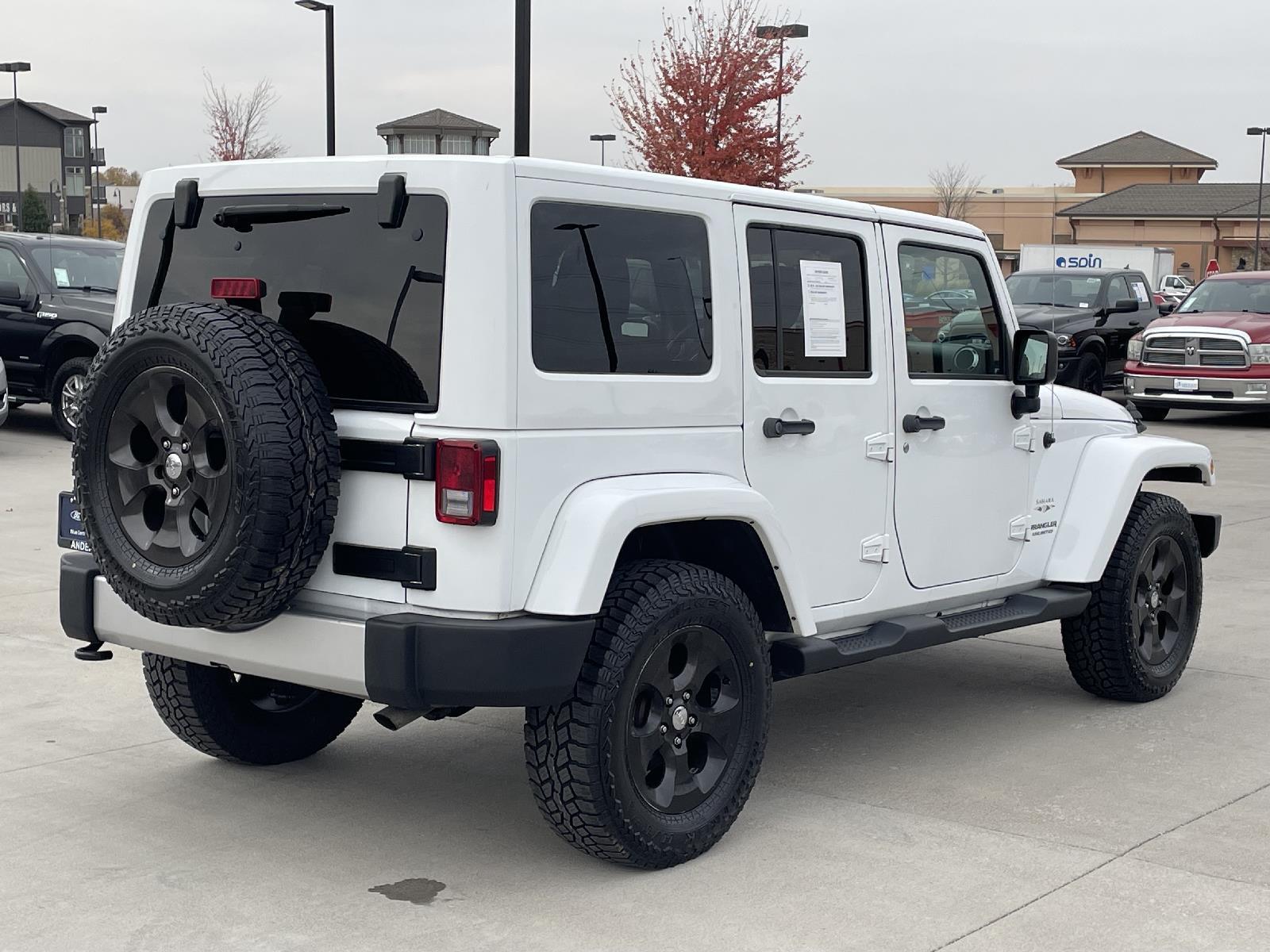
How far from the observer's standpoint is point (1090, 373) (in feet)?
69.5

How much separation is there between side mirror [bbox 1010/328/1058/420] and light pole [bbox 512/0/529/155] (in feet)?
27.9

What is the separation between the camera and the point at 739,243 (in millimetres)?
4945

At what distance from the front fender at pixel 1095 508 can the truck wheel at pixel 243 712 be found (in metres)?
2.79

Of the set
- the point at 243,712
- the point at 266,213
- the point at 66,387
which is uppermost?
the point at 266,213

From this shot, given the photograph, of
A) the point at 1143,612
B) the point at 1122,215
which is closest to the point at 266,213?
the point at 1143,612

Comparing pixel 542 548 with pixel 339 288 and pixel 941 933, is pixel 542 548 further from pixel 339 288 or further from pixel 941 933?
pixel 941 933

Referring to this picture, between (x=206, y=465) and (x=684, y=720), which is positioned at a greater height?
(x=206, y=465)

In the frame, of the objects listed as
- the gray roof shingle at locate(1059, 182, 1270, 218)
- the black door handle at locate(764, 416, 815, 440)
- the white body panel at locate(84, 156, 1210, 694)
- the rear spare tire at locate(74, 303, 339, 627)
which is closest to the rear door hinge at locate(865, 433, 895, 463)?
the white body panel at locate(84, 156, 1210, 694)

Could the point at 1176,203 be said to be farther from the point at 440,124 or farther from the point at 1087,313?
the point at 1087,313

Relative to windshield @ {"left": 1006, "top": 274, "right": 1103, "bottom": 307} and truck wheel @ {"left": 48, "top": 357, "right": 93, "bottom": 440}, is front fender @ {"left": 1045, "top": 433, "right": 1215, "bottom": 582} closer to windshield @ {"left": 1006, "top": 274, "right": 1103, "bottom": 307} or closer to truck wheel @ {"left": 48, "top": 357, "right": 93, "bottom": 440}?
truck wheel @ {"left": 48, "top": 357, "right": 93, "bottom": 440}

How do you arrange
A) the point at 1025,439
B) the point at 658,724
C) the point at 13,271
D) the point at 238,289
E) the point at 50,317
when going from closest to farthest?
the point at 238,289 < the point at 658,724 < the point at 1025,439 < the point at 50,317 < the point at 13,271

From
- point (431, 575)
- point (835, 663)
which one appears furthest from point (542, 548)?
point (835, 663)

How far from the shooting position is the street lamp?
25328mm

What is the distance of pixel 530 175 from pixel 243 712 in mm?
2249
